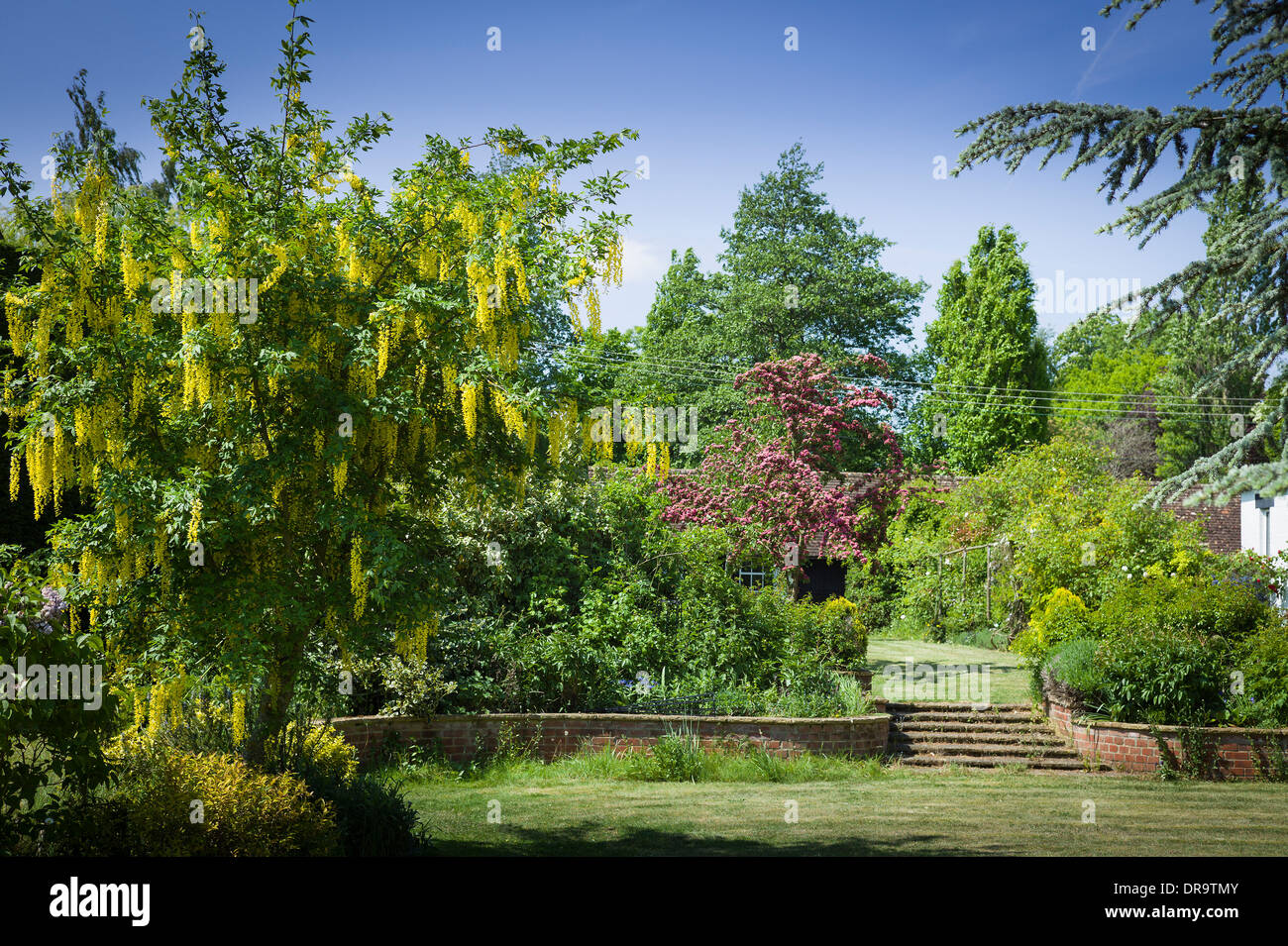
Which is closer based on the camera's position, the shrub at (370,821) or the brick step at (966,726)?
the shrub at (370,821)

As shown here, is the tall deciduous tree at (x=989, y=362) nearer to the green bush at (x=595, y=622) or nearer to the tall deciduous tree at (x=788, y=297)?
the tall deciduous tree at (x=788, y=297)

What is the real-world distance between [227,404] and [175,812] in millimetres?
2815

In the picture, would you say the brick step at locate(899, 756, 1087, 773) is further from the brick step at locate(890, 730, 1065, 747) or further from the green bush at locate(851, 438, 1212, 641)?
the green bush at locate(851, 438, 1212, 641)

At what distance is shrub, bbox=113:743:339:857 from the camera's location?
22.4 feet

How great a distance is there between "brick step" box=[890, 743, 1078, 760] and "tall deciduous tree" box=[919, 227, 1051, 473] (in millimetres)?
26726

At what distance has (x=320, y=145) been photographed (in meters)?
7.56

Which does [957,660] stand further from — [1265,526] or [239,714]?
[239,714]

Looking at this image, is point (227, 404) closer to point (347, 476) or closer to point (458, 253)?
point (347, 476)

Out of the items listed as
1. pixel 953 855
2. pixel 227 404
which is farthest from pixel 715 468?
pixel 227 404

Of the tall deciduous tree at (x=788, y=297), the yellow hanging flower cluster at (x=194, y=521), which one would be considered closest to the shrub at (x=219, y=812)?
the yellow hanging flower cluster at (x=194, y=521)

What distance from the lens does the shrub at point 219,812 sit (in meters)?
6.83

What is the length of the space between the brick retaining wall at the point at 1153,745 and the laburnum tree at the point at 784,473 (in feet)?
25.5
